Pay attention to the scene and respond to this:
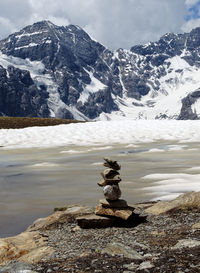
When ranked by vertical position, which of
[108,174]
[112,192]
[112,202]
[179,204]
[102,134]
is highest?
[102,134]

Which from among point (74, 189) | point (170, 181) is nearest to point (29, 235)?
point (74, 189)

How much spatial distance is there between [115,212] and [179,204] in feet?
7.70

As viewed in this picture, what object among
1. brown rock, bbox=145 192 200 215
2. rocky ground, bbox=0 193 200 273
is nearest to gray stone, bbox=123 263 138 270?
rocky ground, bbox=0 193 200 273

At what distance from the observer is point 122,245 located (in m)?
8.12

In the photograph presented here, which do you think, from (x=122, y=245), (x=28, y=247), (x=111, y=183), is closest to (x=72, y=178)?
(x=111, y=183)

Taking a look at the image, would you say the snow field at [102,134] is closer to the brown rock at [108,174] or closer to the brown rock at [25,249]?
the brown rock at [108,174]

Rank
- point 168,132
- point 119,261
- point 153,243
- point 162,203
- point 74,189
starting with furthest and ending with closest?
point 168,132, point 74,189, point 162,203, point 153,243, point 119,261

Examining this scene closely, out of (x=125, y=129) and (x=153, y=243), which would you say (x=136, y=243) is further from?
(x=125, y=129)

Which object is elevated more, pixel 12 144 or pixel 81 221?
pixel 12 144

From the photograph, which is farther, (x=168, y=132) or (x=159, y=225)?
(x=168, y=132)

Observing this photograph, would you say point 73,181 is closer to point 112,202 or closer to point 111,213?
point 112,202

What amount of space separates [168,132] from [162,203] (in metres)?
37.3

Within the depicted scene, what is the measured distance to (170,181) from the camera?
17.5 meters

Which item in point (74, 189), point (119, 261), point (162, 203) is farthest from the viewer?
point (74, 189)
